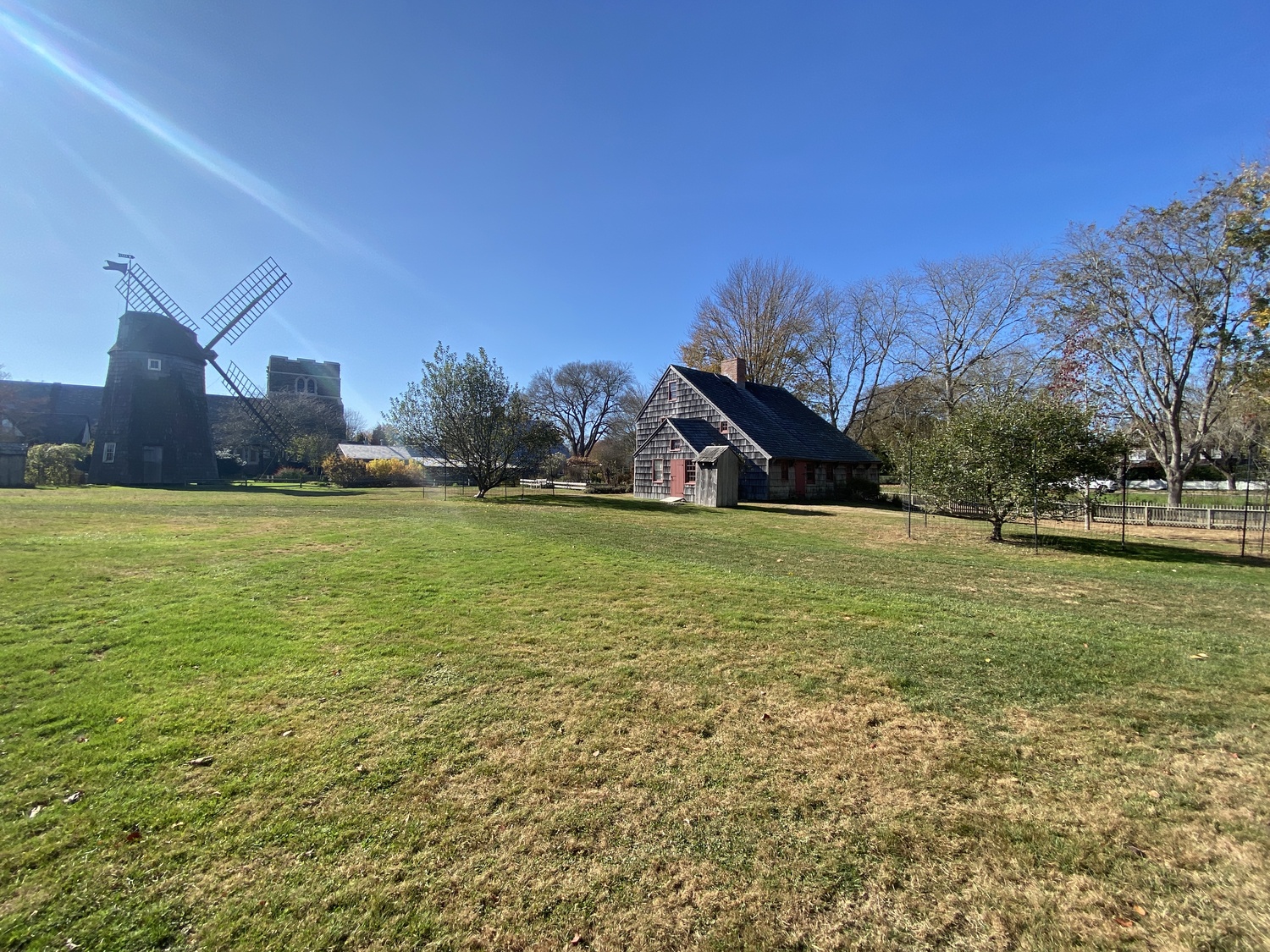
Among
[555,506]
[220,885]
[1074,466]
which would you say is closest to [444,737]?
[220,885]

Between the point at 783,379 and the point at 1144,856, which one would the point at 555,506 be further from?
the point at 783,379

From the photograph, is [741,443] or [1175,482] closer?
[1175,482]

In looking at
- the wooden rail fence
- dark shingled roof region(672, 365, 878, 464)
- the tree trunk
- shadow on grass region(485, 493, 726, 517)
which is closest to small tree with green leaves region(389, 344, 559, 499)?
shadow on grass region(485, 493, 726, 517)

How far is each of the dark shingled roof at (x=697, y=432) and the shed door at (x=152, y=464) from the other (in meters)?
31.5

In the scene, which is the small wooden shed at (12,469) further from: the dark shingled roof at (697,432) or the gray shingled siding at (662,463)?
the dark shingled roof at (697,432)

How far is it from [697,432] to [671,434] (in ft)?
4.49

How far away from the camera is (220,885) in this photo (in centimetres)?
248

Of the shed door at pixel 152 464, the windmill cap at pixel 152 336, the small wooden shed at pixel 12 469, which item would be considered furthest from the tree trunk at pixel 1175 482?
the small wooden shed at pixel 12 469

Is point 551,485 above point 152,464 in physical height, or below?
below

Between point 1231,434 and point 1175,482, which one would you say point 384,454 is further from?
point 1231,434

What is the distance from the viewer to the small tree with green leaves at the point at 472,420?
25438mm

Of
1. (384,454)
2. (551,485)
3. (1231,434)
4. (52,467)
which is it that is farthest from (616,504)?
(1231,434)

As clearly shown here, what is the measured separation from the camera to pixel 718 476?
23938 millimetres

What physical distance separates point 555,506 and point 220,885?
20033mm
